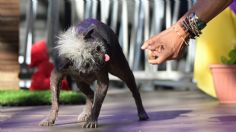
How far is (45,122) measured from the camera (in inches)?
188

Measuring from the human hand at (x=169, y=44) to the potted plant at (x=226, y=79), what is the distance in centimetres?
339

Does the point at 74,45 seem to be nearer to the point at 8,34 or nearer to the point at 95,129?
the point at 95,129

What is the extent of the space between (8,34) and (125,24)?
226 cm

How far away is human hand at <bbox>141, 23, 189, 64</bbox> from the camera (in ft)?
11.4

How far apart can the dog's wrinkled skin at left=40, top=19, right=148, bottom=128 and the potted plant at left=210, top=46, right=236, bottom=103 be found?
6.55 feet

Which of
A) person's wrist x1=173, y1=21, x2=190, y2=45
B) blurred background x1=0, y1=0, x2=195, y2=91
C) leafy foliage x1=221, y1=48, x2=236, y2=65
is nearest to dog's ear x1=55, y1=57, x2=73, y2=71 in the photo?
person's wrist x1=173, y1=21, x2=190, y2=45

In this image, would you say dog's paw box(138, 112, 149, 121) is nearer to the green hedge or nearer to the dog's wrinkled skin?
the dog's wrinkled skin

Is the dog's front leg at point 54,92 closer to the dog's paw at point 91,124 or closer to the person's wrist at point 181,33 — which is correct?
the dog's paw at point 91,124

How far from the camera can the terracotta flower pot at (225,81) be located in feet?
22.3

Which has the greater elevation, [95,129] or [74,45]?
[74,45]

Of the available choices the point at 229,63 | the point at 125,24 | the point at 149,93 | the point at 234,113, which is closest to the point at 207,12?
the point at 234,113

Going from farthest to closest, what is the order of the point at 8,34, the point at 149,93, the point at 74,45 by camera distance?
the point at 149,93, the point at 8,34, the point at 74,45

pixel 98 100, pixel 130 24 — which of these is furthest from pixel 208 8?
pixel 130 24

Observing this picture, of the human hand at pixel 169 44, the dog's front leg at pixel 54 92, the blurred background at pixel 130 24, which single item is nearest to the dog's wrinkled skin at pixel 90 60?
the dog's front leg at pixel 54 92
